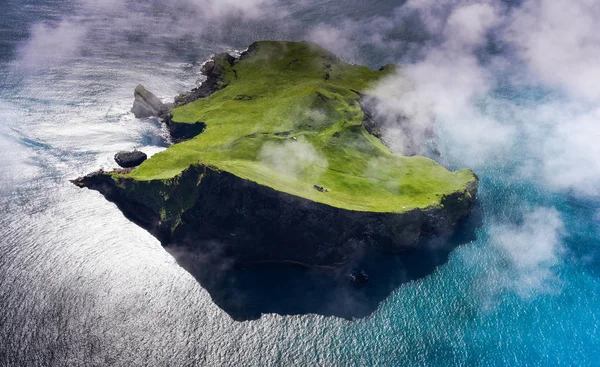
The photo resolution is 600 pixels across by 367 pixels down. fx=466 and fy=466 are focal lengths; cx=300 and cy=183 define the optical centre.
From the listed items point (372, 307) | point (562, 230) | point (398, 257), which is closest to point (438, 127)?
point (562, 230)

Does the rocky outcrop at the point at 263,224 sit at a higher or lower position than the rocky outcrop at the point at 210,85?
higher

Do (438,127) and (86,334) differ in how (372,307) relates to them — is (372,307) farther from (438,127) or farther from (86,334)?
(438,127)

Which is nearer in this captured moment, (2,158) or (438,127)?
(2,158)

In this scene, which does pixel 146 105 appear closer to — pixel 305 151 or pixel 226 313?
pixel 305 151

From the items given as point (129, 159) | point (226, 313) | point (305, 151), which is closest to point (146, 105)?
point (129, 159)

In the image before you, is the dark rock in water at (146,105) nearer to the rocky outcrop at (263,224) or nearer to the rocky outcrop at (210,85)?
the rocky outcrop at (210,85)

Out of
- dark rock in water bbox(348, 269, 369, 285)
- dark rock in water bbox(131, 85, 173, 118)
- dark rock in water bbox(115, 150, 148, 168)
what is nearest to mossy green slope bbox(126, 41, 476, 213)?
dark rock in water bbox(115, 150, 148, 168)

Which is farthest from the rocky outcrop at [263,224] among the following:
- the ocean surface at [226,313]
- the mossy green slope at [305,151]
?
the ocean surface at [226,313]
